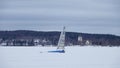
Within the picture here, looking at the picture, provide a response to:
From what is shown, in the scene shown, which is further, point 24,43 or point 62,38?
point 24,43

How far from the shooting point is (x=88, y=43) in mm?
A: 161625

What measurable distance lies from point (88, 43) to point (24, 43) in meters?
27.2

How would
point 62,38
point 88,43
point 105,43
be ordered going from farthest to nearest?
point 105,43 → point 88,43 → point 62,38

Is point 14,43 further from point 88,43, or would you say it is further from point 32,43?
point 88,43
